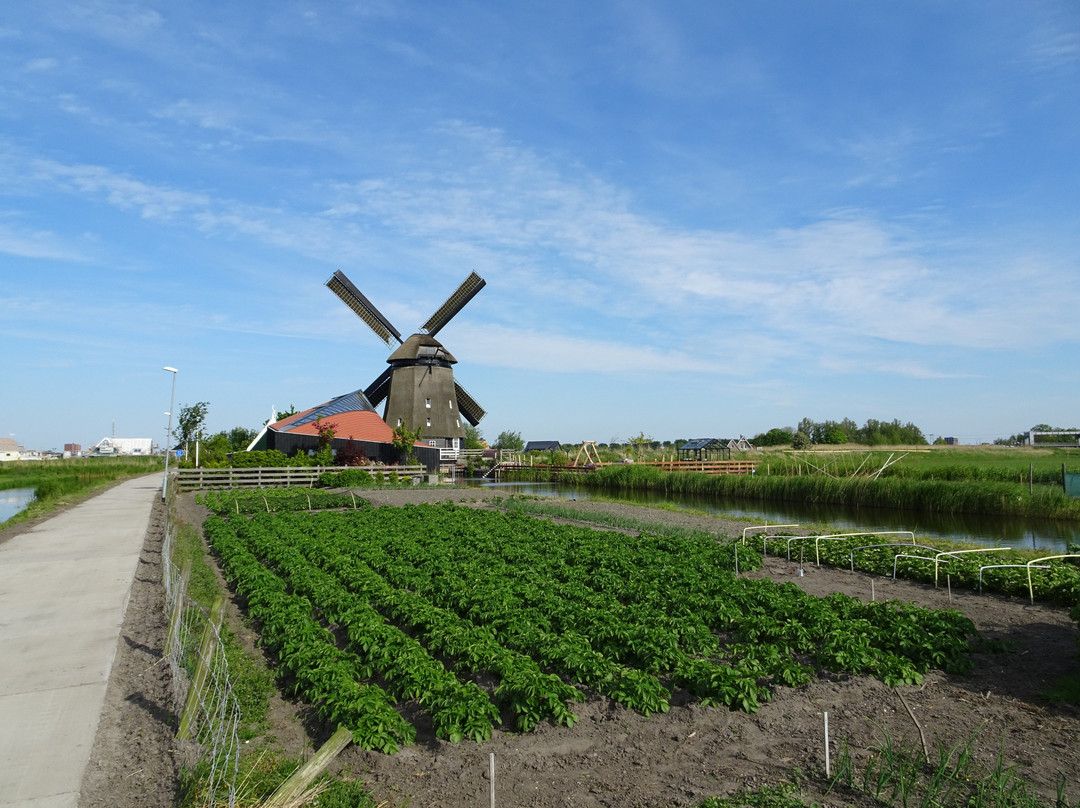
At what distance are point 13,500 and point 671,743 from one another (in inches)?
1803

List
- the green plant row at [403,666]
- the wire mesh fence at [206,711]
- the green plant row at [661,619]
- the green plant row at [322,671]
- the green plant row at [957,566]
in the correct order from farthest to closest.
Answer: the green plant row at [957,566] → the green plant row at [661,619] → the green plant row at [403,666] → the green plant row at [322,671] → the wire mesh fence at [206,711]

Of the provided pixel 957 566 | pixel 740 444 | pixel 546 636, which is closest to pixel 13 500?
pixel 546 636

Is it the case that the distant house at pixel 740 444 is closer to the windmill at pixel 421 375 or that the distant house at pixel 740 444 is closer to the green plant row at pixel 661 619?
the windmill at pixel 421 375

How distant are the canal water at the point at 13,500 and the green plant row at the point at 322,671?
26166 millimetres

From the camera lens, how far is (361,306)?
56312 mm

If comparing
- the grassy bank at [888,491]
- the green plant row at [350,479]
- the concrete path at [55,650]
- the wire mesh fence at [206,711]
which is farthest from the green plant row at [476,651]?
the grassy bank at [888,491]

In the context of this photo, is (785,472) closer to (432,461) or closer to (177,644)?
(432,461)

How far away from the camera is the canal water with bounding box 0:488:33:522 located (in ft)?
104

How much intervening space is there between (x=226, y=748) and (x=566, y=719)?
10.00ft

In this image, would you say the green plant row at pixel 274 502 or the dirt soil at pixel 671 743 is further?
the green plant row at pixel 274 502

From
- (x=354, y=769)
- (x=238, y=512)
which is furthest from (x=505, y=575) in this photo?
(x=238, y=512)

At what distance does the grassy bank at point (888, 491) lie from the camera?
1019 inches

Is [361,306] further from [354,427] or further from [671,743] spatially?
[671,743]

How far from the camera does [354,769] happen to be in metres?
5.80
